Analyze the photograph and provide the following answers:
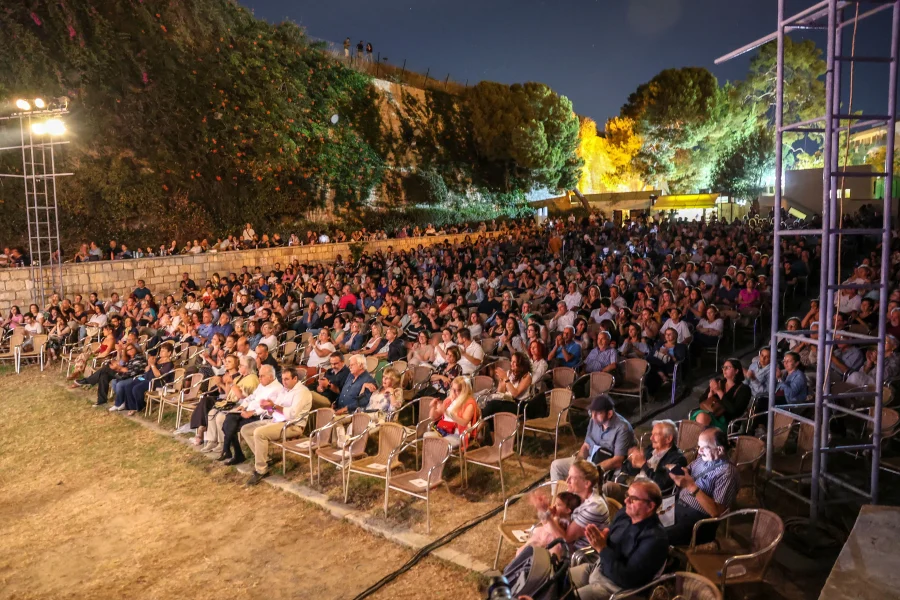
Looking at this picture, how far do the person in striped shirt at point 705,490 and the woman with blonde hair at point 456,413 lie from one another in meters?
2.15

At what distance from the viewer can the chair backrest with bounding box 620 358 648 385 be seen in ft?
22.7

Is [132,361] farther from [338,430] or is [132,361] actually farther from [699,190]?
[699,190]

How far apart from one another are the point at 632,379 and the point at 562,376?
2.55 feet

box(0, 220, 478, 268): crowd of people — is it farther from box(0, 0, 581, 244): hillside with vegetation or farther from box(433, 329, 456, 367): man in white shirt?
box(433, 329, 456, 367): man in white shirt

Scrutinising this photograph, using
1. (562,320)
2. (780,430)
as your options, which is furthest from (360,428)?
(562,320)

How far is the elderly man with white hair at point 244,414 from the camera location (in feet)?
21.1

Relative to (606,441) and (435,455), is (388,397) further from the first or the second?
(606,441)

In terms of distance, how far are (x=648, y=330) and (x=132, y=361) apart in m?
7.08

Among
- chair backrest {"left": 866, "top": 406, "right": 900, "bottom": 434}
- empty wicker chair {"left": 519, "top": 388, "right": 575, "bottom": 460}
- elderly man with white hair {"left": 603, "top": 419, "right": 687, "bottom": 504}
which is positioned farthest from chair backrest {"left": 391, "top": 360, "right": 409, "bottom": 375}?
chair backrest {"left": 866, "top": 406, "right": 900, "bottom": 434}

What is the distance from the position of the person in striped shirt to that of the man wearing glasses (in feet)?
2.19

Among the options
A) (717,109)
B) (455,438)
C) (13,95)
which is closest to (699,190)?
(717,109)

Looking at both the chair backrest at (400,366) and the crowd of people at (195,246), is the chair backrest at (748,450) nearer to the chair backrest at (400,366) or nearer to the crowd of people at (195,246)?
the chair backrest at (400,366)

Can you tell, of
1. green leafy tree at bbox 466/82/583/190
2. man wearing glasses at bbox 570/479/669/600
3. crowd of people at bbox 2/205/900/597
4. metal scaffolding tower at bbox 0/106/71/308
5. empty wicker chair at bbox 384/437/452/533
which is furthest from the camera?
green leafy tree at bbox 466/82/583/190

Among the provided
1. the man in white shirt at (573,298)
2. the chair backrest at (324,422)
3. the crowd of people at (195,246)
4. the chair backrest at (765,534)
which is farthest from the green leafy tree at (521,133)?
the chair backrest at (765,534)
